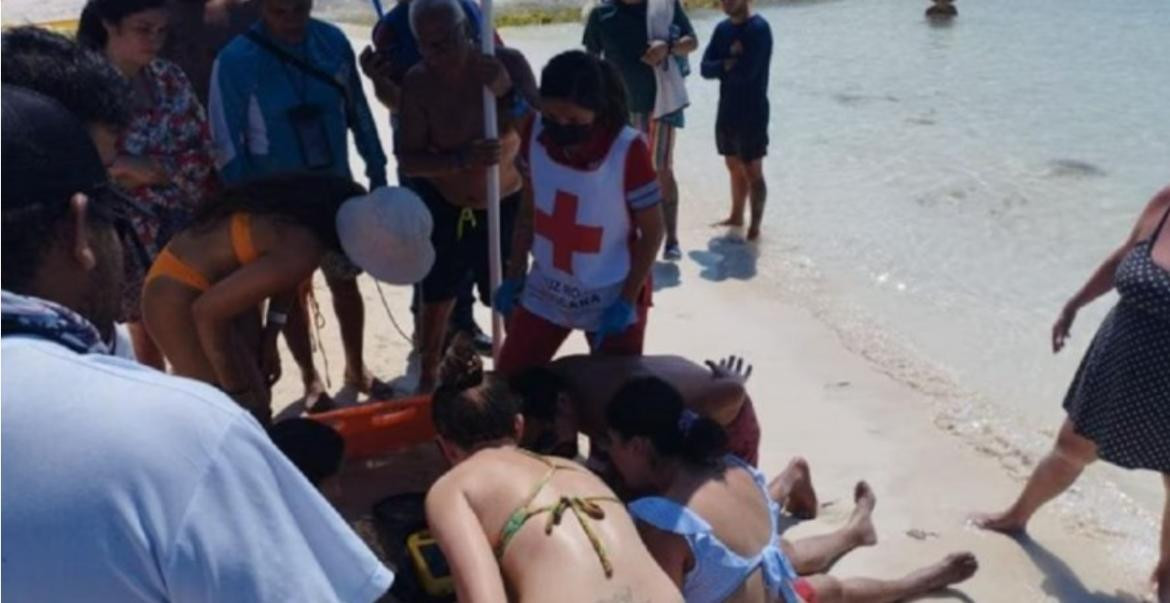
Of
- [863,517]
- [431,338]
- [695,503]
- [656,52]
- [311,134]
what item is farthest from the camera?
[656,52]

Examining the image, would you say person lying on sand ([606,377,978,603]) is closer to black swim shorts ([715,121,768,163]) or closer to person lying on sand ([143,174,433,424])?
Result: person lying on sand ([143,174,433,424])

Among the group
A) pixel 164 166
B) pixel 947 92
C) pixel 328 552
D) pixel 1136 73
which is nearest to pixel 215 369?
pixel 164 166

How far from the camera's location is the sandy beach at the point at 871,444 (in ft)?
13.1

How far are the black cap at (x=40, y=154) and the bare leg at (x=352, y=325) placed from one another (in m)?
3.32

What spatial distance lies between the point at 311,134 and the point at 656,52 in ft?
8.15

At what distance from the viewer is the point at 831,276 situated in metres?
7.35

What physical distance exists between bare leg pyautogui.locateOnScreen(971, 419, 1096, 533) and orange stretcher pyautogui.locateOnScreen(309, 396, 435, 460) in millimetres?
1805

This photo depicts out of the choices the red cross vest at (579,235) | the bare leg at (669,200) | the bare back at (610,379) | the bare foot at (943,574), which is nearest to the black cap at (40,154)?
the bare back at (610,379)

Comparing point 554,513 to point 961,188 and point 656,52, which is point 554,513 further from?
point 961,188

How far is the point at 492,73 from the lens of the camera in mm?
4285

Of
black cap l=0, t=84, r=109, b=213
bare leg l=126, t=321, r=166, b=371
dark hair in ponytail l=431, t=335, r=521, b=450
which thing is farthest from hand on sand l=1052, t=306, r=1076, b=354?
black cap l=0, t=84, r=109, b=213

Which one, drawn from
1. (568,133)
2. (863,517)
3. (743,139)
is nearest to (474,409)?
(568,133)

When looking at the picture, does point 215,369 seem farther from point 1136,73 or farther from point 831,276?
point 1136,73

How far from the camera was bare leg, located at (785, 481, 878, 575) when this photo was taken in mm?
3822
